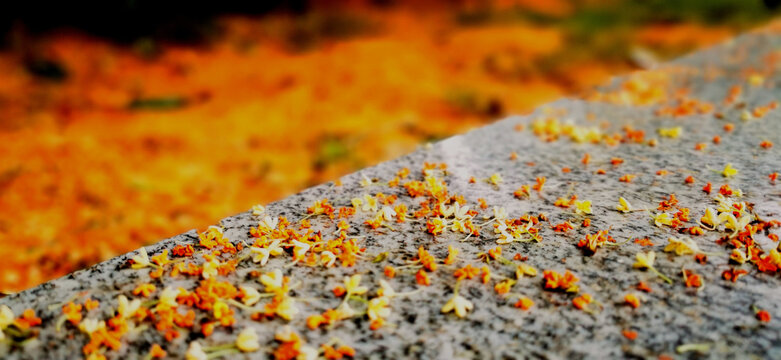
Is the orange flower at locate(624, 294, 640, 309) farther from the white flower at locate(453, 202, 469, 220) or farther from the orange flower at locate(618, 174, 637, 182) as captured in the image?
the orange flower at locate(618, 174, 637, 182)

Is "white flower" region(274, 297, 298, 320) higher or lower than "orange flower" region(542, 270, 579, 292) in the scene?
lower

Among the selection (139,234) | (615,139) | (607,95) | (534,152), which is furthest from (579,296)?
(139,234)

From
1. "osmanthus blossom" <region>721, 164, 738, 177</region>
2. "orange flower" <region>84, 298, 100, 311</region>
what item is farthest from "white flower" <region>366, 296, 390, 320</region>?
"osmanthus blossom" <region>721, 164, 738, 177</region>

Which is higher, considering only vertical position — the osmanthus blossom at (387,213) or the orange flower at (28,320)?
the osmanthus blossom at (387,213)

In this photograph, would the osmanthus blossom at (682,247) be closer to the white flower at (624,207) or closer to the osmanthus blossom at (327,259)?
the white flower at (624,207)

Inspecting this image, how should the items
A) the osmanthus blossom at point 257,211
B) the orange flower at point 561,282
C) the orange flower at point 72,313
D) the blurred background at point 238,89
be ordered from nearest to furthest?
1. the orange flower at point 72,313
2. the orange flower at point 561,282
3. the osmanthus blossom at point 257,211
4. the blurred background at point 238,89

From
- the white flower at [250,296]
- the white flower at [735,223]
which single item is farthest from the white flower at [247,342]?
the white flower at [735,223]
